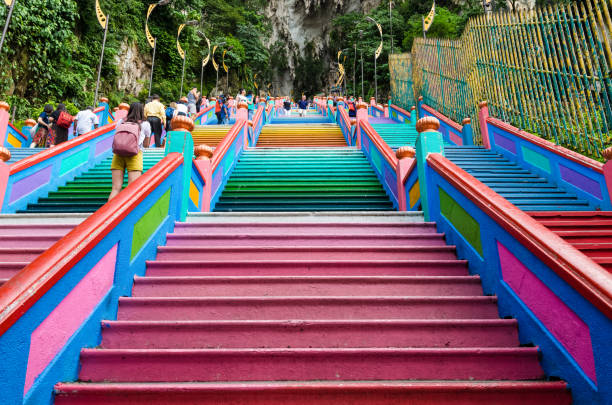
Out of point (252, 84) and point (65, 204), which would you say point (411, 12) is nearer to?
point (252, 84)

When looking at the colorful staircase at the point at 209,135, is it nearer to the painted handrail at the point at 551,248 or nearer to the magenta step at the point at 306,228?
the magenta step at the point at 306,228

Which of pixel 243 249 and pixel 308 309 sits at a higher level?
pixel 243 249

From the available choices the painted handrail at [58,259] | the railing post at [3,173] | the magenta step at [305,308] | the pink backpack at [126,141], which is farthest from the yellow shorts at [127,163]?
the magenta step at [305,308]

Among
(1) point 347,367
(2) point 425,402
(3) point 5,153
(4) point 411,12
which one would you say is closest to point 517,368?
(2) point 425,402

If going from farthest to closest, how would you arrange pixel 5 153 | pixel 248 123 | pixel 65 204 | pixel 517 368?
pixel 248 123 → pixel 65 204 → pixel 5 153 → pixel 517 368

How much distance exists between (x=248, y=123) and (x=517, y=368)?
7.97 metres

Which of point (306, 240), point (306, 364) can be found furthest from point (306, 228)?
point (306, 364)

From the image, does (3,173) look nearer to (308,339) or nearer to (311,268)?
(311,268)

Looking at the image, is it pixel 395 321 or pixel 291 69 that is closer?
pixel 395 321

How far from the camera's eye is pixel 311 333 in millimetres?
2148

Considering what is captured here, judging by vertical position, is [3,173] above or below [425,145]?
below

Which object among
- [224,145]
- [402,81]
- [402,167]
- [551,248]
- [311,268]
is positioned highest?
[402,81]

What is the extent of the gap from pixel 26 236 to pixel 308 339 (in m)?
3.09

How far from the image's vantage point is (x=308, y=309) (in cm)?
238
